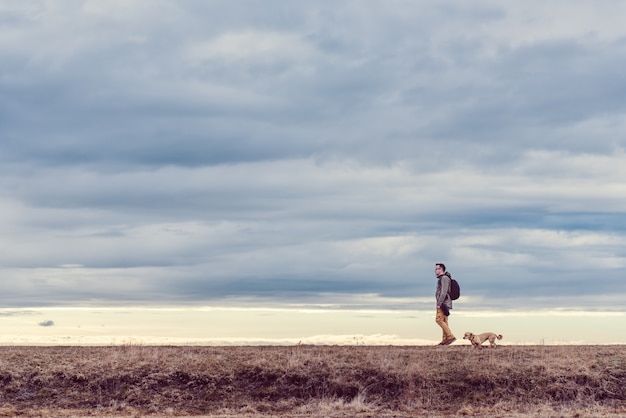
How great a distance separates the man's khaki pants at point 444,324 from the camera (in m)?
30.7

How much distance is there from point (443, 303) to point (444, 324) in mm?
862

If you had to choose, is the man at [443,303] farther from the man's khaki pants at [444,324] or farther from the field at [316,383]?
the field at [316,383]

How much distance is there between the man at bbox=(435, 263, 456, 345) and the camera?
1203 inches

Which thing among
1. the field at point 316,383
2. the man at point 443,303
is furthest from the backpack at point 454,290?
the field at point 316,383

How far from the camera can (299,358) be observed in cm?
2788

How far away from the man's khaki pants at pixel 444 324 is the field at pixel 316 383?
1838 millimetres

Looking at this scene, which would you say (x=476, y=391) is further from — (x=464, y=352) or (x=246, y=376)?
(x=246, y=376)

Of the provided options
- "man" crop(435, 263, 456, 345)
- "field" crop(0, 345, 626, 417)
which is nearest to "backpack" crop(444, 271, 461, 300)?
"man" crop(435, 263, 456, 345)

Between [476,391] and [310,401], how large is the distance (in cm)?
509

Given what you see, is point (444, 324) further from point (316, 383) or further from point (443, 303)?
point (316, 383)

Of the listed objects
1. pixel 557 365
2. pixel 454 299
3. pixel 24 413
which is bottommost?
pixel 24 413

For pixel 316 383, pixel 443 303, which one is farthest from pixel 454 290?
pixel 316 383

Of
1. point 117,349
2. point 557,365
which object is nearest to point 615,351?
point 557,365

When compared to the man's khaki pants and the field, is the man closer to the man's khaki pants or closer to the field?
the man's khaki pants
